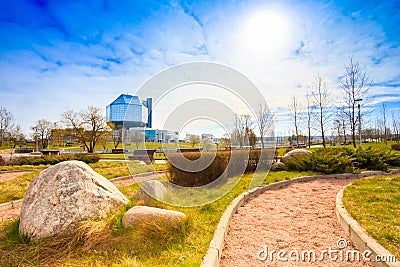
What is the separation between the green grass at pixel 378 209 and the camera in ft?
11.4

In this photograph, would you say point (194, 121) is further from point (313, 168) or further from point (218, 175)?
point (313, 168)

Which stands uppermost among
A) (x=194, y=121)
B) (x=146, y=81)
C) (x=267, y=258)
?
(x=146, y=81)

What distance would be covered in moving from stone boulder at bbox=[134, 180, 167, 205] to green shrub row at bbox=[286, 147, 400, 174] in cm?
710

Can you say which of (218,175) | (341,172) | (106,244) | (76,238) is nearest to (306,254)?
(106,244)

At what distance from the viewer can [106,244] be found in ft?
11.6

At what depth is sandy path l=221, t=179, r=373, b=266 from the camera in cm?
340

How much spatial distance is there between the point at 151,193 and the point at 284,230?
2.87 m

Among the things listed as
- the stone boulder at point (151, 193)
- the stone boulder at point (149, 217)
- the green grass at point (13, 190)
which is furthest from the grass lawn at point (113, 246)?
the green grass at point (13, 190)

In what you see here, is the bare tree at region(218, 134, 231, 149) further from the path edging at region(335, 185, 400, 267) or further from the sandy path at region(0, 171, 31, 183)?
the sandy path at region(0, 171, 31, 183)

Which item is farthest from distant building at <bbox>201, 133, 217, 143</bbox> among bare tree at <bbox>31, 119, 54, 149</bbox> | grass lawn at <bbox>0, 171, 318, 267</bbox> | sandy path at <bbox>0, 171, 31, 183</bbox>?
bare tree at <bbox>31, 119, 54, 149</bbox>

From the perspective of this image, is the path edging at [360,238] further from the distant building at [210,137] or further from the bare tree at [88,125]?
the bare tree at [88,125]

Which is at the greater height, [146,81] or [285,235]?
[146,81]

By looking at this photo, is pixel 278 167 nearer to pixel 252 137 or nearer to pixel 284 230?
pixel 284 230

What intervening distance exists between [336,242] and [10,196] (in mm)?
8186
